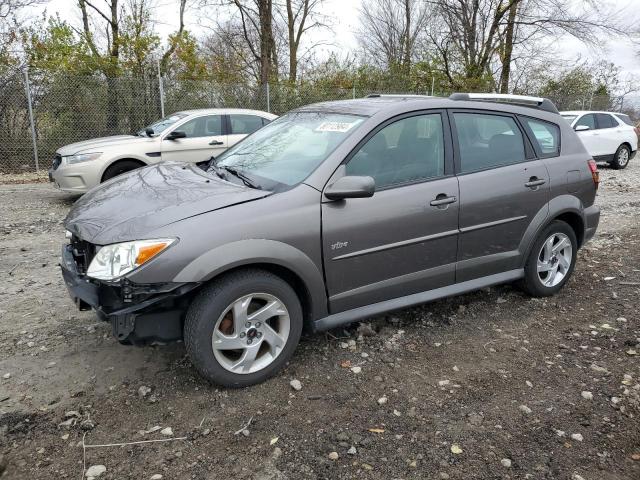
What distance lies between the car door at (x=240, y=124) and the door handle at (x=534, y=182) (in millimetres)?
6148

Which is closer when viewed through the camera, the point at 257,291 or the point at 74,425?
the point at 74,425

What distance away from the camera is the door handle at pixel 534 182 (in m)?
4.04

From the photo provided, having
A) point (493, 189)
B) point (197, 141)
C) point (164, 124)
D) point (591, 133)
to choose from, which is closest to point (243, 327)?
point (493, 189)

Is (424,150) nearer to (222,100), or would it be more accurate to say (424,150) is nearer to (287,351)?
(287,351)

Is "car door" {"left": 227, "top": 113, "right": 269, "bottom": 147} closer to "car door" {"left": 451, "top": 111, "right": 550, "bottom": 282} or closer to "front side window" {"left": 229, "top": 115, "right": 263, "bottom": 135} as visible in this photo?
"front side window" {"left": 229, "top": 115, "right": 263, "bottom": 135}

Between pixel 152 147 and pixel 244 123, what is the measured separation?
1.88m

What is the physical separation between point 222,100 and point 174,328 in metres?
12.0

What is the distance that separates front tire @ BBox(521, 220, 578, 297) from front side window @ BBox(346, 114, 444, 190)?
1.31 metres

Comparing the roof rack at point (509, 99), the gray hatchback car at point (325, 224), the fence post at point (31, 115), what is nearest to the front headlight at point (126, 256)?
the gray hatchback car at point (325, 224)

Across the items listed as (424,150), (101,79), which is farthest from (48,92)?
(424,150)

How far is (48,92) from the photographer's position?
39.0 ft

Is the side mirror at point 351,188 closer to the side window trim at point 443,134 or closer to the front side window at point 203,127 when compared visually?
the side window trim at point 443,134

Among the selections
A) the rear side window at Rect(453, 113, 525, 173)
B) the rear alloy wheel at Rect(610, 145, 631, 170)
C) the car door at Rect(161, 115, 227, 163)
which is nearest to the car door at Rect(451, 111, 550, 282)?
the rear side window at Rect(453, 113, 525, 173)

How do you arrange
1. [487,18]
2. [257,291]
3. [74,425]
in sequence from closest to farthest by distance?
[74,425] < [257,291] < [487,18]
